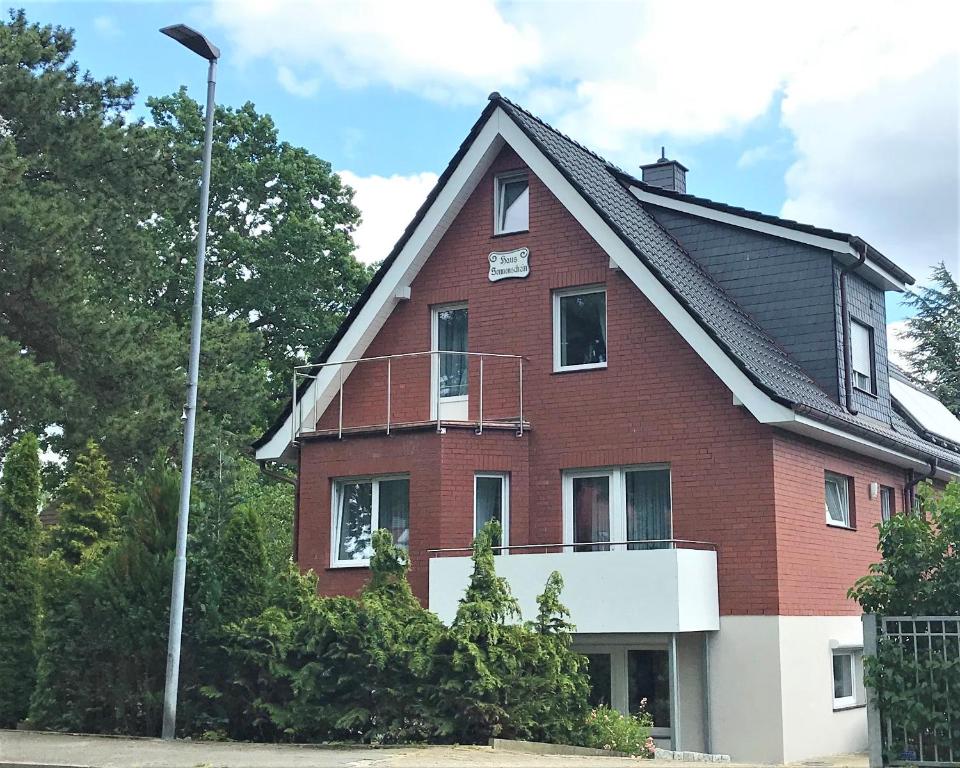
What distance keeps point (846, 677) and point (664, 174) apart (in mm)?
10438

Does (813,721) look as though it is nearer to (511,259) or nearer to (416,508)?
(416,508)

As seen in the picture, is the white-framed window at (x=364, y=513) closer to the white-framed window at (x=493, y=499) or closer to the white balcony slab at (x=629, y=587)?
the white-framed window at (x=493, y=499)

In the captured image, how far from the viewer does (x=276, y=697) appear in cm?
1446

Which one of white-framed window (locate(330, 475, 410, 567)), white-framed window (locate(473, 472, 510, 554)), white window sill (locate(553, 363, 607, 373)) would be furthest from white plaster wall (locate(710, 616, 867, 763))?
white-framed window (locate(330, 475, 410, 567))

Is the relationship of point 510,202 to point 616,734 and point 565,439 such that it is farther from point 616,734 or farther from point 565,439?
point 616,734

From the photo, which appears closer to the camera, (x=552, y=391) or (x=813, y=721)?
(x=813, y=721)

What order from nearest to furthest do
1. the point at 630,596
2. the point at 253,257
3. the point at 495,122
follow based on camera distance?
the point at 630,596
the point at 495,122
the point at 253,257

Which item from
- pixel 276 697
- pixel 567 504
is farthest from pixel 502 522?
pixel 276 697

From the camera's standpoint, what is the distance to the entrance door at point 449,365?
20734 millimetres

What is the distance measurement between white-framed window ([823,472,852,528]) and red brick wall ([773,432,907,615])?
0.10m

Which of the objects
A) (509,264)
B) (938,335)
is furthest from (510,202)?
(938,335)

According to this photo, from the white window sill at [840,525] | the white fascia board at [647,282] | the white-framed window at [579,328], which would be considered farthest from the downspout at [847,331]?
the white-framed window at [579,328]

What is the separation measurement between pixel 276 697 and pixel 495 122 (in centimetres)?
1031

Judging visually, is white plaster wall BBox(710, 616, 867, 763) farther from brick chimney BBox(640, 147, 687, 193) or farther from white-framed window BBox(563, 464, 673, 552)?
brick chimney BBox(640, 147, 687, 193)
